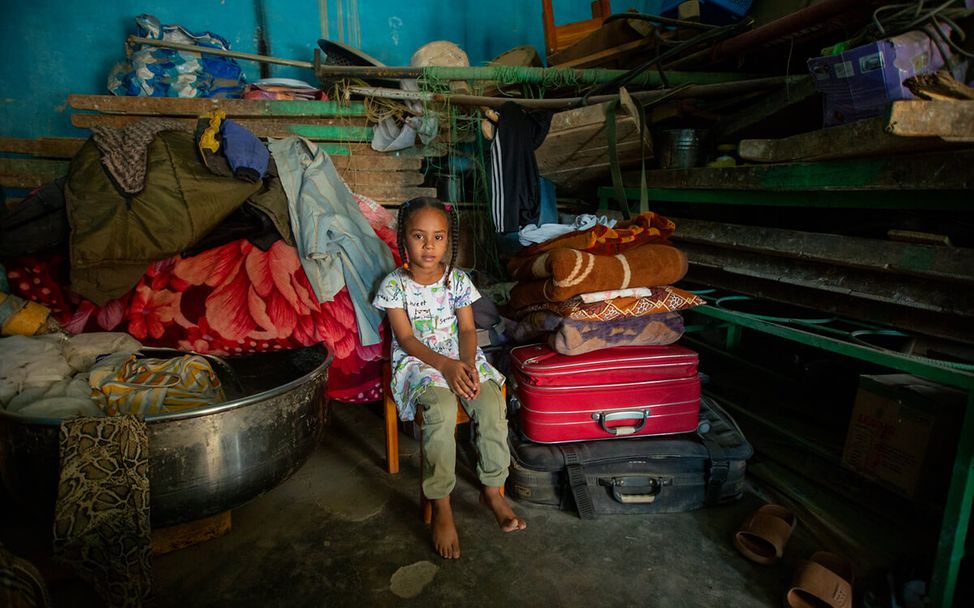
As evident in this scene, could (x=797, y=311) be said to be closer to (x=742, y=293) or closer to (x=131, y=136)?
(x=742, y=293)

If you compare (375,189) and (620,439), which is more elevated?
(375,189)

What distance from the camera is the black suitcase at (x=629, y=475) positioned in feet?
6.87

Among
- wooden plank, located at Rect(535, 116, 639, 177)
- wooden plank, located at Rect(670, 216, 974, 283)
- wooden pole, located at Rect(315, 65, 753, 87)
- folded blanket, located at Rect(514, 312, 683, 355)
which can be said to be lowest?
folded blanket, located at Rect(514, 312, 683, 355)

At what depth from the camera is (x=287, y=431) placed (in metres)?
1.80

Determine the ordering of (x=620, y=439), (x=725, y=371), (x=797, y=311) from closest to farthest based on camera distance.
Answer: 1. (x=620, y=439)
2. (x=797, y=311)
3. (x=725, y=371)

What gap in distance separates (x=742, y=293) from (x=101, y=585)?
2.78 metres

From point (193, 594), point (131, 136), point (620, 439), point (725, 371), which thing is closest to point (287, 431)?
point (193, 594)

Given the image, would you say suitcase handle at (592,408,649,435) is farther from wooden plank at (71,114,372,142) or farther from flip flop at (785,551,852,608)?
wooden plank at (71,114,372,142)

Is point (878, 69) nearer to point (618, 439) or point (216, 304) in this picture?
point (618, 439)

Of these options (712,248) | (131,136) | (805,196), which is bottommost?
(712,248)

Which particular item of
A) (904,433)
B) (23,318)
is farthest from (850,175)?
(23,318)

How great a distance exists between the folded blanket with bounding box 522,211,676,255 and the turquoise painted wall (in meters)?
3.34

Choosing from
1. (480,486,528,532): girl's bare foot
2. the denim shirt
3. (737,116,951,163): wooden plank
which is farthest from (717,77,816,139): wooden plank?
(480,486,528,532): girl's bare foot

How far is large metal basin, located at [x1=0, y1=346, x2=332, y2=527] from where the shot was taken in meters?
1.49
